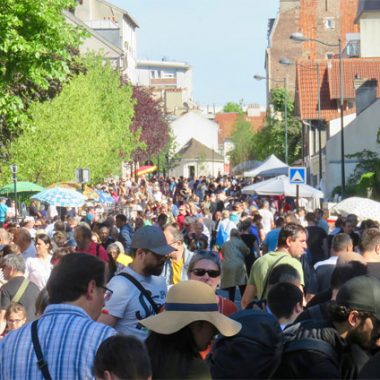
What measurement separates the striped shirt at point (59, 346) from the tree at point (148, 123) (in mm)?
84026

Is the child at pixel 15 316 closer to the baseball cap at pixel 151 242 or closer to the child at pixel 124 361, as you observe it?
the baseball cap at pixel 151 242

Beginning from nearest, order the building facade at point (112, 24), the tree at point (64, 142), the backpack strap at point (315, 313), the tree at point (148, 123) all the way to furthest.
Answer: the backpack strap at point (315, 313) < the tree at point (64, 142) < the tree at point (148, 123) < the building facade at point (112, 24)

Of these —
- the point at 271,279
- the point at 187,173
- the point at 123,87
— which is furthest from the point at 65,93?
the point at 187,173

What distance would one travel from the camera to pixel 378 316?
6285mm

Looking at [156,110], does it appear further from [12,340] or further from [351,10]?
[12,340]

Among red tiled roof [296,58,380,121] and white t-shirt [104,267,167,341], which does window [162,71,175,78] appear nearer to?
red tiled roof [296,58,380,121]

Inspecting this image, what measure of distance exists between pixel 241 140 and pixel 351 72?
3054 inches

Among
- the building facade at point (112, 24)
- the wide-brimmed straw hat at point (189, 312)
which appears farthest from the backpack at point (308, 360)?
the building facade at point (112, 24)

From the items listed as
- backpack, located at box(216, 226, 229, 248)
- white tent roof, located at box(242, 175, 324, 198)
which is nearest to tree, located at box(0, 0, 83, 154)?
backpack, located at box(216, 226, 229, 248)

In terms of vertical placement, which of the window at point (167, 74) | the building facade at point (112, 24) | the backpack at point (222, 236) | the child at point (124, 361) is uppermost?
the building facade at point (112, 24)

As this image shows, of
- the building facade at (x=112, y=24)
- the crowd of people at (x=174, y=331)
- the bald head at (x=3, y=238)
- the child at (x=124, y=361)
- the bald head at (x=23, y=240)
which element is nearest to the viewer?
the child at (x=124, y=361)

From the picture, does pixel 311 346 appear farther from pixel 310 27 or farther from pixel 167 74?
pixel 167 74

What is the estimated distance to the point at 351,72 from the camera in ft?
243

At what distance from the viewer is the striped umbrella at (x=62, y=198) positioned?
2948 centimetres
